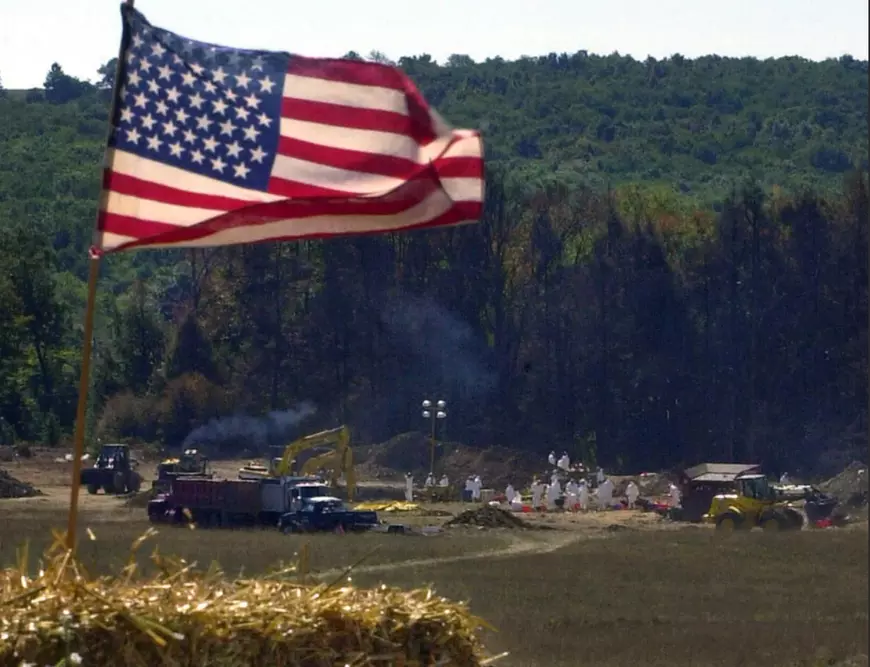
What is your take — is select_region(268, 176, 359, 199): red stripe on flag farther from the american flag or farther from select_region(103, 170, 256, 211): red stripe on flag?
select_region(103, 170, 256, 211): red stripe on flag

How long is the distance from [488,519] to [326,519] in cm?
472

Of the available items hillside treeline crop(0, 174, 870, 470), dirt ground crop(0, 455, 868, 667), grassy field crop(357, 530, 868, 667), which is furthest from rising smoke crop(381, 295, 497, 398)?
grassy field crop(357, 530, 868, 667)

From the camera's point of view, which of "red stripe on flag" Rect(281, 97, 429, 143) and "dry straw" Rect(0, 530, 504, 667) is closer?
"dry straw" Rect(0, 530, 504, 667)

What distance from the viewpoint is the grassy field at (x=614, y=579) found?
19.6 m

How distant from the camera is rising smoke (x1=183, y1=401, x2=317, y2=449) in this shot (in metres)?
70.4

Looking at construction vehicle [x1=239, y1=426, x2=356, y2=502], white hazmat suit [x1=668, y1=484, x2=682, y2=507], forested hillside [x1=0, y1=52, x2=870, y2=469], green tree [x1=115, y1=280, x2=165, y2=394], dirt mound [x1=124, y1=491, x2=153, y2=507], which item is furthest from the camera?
green tree [x1=115, y1=280, x2=165, y2=394]

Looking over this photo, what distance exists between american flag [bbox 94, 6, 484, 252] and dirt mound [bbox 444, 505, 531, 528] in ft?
115

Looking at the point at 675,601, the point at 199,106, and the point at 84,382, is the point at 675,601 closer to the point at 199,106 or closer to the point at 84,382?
the point at 199,106

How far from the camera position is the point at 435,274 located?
77.8 m

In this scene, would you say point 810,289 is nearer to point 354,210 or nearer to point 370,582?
point 370,582

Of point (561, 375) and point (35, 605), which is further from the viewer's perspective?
point (561, 375)

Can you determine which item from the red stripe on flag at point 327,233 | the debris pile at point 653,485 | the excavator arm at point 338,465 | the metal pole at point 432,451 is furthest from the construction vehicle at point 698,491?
the red stripe on flag at point 327,233

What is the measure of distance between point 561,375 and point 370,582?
51.0m

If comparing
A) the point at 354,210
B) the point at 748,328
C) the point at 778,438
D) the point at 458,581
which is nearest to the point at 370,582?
the point at 458,581
